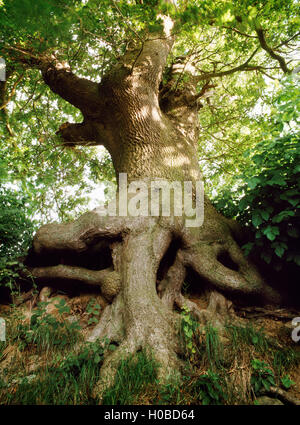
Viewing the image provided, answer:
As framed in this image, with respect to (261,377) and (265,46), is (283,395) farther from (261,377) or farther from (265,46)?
(265,46)

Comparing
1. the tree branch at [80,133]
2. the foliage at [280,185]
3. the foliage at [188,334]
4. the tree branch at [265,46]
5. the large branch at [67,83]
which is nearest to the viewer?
the foliage at [188,334]

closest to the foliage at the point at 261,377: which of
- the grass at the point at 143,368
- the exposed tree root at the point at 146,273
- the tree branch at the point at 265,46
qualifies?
the grass at the point at 143,368

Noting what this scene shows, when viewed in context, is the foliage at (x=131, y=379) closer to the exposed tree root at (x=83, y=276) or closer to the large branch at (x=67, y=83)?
the exposed tree root at (x=83, y=276)

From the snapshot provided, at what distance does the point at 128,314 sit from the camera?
8.93 ft

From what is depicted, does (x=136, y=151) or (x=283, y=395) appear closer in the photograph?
(x=283, y=395)

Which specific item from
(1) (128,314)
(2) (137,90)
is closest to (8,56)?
(2) (137,90)

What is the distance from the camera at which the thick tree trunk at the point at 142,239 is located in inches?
106

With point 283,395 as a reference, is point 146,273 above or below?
above

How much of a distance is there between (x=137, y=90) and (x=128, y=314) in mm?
3874

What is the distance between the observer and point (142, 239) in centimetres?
336

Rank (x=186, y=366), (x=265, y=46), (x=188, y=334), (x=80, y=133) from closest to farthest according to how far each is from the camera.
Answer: (x=186, y=366) < (x=188, y=334) < (x=265, y=46) < (x=80, y=133)

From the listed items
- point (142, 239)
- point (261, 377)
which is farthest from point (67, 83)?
point (261, 377)

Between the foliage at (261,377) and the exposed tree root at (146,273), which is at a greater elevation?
the exposed tree root at (146,273)

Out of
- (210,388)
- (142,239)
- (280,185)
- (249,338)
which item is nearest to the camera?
(210,388)
